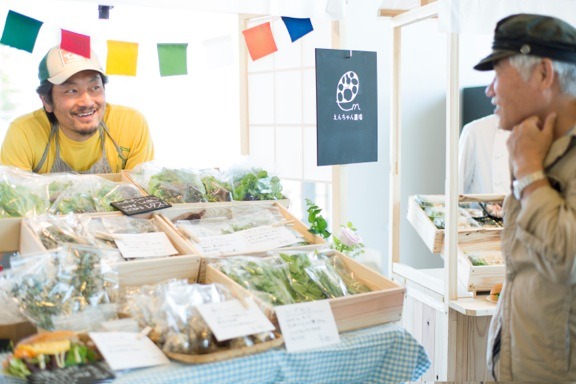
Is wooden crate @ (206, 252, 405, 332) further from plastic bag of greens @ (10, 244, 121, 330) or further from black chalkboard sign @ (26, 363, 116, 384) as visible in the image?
black chalkboard sign @ (26, 363, 116, 384)

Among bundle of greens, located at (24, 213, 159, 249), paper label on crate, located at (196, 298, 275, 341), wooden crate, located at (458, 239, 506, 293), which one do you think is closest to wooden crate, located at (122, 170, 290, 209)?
bundle of greens, located at (24, 213, 159, 249)

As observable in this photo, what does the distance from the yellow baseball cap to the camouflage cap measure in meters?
1.85

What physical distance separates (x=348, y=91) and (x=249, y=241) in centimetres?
142

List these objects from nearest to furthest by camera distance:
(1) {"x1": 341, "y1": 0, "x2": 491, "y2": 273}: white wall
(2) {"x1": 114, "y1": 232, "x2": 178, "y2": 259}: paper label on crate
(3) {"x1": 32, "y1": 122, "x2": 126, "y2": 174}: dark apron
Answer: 1. (2) {"x1": 114, "y1": 232, "x2": 178, "y2": 259}: paper label on crate
2. (3) {"x1": 32, "y1": 122, "x2": 126, "y2": 174}: dark apron
3. (1) {"x1": 341, "y1": 0, "x2": 491, "y2": 273}: white wall

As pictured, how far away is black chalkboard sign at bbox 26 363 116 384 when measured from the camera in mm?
1473

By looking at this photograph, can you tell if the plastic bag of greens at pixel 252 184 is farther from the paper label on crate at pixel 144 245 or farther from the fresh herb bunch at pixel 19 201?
the fresh herb bunch at pixel 19 201

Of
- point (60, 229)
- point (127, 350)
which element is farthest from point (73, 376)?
point (60, 229)

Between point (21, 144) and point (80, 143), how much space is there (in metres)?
0.26

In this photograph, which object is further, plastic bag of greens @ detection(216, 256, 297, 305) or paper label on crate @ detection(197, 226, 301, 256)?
paper label on crate @ detection(197, 226, 301, 256)

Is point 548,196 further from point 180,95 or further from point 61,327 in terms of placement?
point 180,95

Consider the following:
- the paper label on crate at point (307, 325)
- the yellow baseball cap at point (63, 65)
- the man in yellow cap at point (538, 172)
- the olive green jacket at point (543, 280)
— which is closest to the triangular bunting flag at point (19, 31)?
the yellow baseball cap at point (63, 65)

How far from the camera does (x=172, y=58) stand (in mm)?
2943

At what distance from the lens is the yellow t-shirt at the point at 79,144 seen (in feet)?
9.59

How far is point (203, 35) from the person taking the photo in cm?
495
